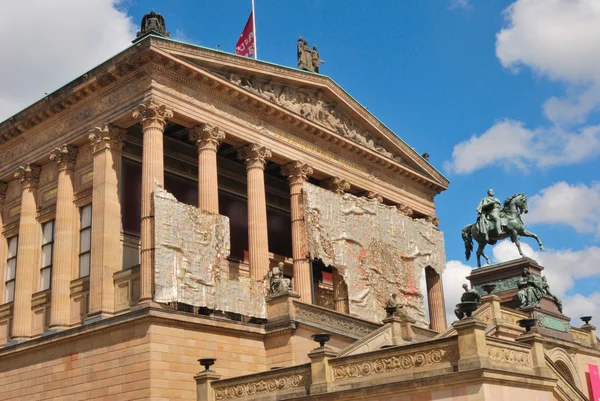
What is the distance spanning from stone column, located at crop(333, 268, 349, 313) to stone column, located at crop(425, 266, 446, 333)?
7921 mm

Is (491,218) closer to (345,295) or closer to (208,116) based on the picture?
(345,295)

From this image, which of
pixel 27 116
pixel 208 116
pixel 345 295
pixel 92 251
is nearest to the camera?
pixel 92 251

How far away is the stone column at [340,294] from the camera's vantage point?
34.6 m

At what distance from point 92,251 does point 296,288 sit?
28.2 ft

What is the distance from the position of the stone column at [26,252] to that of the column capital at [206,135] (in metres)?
7.69

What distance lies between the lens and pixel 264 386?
816 inches

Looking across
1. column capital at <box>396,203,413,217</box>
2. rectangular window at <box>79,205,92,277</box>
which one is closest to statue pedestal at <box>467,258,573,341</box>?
column capital at <box>396,203,413,217</box>

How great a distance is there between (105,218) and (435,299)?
20.2 meters

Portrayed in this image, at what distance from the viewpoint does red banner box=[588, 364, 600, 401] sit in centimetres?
2966

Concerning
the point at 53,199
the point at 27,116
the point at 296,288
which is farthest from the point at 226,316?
the point at 27,116

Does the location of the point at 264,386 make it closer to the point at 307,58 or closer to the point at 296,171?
the point at 296,171

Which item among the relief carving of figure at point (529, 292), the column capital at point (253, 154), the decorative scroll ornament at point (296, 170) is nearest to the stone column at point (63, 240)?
the column capital at point (253, 154)

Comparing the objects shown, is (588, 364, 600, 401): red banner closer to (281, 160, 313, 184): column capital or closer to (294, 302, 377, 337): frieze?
(294, 302, 377, 337): frieze

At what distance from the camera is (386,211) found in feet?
127
